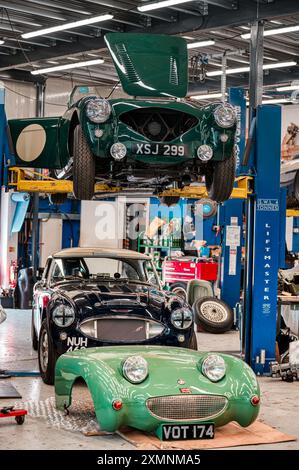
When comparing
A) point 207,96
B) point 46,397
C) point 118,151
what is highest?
point 207,96

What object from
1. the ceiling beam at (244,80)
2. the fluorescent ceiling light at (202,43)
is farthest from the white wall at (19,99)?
the fluorescent ceiling light at (202,43)

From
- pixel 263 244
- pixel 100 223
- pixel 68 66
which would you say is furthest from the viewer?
pixel 100 223

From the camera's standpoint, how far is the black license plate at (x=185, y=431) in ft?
17.8

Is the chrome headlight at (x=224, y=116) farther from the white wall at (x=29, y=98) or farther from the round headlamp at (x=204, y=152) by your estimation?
the white wall at (x=29, y=98)

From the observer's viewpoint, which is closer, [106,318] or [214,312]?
[106,318]

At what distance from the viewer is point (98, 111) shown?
Answer: 25.8ft

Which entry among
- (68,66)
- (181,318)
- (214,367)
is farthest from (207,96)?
(214,367)

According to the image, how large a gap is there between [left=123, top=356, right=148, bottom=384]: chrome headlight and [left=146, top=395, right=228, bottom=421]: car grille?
0.19 m

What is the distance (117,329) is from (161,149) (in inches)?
71.1

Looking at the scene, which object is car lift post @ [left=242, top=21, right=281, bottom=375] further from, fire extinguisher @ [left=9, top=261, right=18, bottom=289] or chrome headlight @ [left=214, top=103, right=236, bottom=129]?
fire extinguisher @ [left=9, top=261, right=18, bottom=289]

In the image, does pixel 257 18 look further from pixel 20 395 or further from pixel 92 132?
pixel 20 395

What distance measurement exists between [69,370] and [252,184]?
378 centimetres

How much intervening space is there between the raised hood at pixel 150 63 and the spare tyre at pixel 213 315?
4.76 m

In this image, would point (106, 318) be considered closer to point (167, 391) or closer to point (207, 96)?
point (167, 391)
